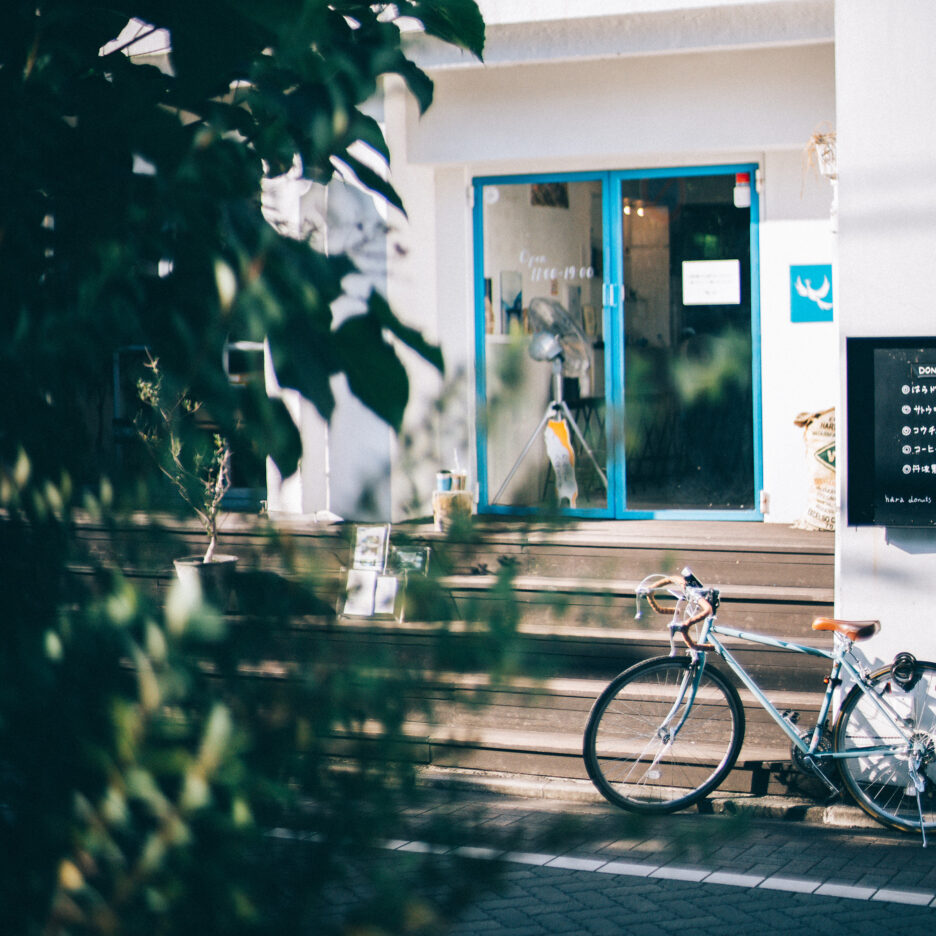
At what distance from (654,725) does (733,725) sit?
38cm

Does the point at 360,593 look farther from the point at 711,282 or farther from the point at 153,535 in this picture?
the point at 711,282

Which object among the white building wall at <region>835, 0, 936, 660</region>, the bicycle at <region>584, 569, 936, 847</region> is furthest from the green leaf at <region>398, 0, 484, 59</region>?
the white building wall at <region>835, 0, 936, 660</region>

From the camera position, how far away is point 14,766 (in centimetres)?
123

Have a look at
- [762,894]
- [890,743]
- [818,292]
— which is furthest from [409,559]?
[818,292]

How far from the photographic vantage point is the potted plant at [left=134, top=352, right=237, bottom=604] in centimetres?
122

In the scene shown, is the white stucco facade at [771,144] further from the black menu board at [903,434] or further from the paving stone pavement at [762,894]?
the paving stone pavement at [762,894]

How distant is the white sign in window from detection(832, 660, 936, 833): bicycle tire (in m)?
3.84

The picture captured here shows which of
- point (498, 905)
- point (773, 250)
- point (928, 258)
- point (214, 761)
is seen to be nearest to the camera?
point (214, 761)

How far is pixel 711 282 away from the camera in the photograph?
372 inches

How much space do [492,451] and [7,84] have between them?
62cm

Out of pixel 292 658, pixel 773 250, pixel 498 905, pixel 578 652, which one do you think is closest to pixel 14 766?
pixel 292 658

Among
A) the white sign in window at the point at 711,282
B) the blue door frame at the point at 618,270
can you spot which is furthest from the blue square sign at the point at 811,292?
the white sign in window at the point at 711,282

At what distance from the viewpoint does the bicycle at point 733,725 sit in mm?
6070

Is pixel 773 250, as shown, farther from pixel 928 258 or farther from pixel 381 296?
pixel 381 296
